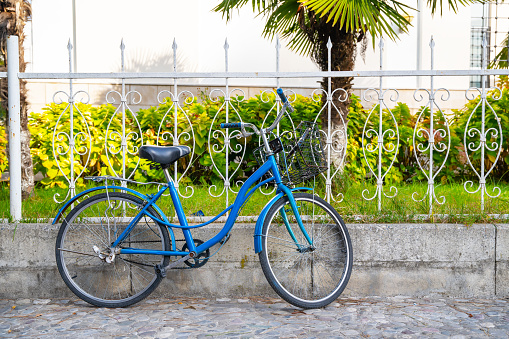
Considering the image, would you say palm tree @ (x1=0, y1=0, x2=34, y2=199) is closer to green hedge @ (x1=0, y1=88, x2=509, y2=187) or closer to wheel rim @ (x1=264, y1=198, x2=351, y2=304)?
green hedge @ (x1=0, y1=88, x2=509, y2=187)

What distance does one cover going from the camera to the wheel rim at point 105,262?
3811 mm

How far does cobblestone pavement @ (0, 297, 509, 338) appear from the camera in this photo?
315cm

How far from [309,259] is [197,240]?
84 centimetres

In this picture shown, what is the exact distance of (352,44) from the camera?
538 cm

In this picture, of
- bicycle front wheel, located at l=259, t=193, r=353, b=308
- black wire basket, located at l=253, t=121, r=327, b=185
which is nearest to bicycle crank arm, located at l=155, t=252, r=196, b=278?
bicycle front wheel, located at l=259, t=193, r=353, b=308

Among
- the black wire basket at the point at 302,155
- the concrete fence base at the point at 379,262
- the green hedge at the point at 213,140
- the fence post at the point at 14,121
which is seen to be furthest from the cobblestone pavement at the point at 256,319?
the green hedge at the point at 213,140

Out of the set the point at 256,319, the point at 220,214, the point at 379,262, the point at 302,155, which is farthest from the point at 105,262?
the point at 379,262

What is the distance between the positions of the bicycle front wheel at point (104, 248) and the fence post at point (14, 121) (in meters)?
0.54

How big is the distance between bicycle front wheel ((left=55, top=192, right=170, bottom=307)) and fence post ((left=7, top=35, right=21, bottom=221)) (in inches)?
21.3

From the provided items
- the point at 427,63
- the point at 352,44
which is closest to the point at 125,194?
the point at 352,44

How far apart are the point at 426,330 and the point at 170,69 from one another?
696 centimetres

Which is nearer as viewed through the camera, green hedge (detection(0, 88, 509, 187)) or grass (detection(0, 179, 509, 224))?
grass (detection(0, 179, 509, 224))

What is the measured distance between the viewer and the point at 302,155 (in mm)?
3387

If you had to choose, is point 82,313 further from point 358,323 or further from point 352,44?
point 352,44
